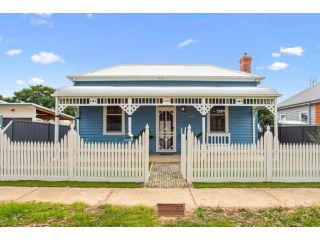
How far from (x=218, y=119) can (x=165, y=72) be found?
457 cm

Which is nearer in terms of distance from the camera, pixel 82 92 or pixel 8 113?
pixel 82 92

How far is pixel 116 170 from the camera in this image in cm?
860

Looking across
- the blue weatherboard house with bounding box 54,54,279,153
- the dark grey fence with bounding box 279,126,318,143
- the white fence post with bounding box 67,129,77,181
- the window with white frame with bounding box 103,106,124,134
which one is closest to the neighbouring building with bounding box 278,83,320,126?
the dark grey fence with bounding box 279,126,318,143

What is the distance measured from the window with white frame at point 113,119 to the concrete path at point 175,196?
8.10 metres

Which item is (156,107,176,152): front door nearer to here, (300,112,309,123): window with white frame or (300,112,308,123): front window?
(300,112,309,123): window with white frame

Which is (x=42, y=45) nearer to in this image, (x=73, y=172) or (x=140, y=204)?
(x=73, y=172)

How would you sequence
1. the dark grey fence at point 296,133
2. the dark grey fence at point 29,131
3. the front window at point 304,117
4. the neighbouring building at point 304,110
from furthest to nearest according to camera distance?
1. the front window at point 304,117
2. the neighbouring building at point 304,110
3. the dark grey fence at point 296,133
4. the dark grey fence at point 29,131

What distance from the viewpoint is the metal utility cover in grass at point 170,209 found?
5.64 m

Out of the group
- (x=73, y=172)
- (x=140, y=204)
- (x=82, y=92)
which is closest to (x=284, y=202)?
(x=140, y=204)

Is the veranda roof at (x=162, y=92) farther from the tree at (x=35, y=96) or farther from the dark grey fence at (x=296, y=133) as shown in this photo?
the tree at (x=35, y=96)

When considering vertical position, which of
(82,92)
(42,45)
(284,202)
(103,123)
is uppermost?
(42,45)

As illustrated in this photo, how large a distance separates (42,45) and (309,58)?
2250 cm

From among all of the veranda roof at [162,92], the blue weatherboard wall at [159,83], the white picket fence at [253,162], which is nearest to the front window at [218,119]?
the blue weatherboard wall at [159,83]

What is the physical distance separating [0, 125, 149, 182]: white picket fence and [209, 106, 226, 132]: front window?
8009mm
